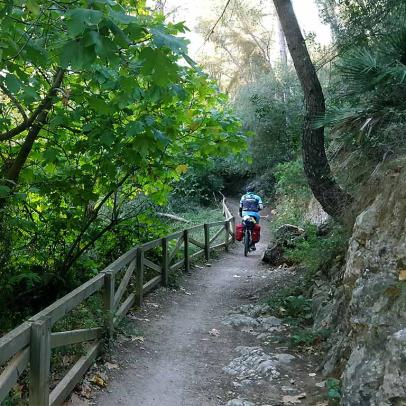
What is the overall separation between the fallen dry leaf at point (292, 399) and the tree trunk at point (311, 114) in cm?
369

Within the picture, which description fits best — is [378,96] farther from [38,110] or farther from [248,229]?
[248,229]

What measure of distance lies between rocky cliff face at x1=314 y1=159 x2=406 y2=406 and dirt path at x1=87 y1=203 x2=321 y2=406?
657 mm

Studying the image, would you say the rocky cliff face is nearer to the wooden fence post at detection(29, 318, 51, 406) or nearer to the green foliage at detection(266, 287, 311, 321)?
the green foliage at detection(266, 287, 311, 321)

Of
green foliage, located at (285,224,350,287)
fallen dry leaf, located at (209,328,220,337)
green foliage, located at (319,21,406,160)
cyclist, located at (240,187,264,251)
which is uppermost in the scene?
green foliage, located at (319,21,406,160)

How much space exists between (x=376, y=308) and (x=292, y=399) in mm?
1391

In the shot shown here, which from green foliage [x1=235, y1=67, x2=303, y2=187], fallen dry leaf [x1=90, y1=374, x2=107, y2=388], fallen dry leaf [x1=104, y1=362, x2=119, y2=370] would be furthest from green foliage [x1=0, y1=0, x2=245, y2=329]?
green foliage [x1=235, y1=67, x2=303, y2=187]

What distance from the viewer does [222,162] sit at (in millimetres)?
30672

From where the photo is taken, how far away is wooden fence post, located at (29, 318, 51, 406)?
140 inches

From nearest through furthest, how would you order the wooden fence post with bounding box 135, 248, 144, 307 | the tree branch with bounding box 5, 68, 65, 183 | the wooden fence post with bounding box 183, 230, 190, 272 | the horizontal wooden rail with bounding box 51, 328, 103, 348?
the horizontal wooden rail with bounding box 51, 328, 103, 348 < the tree branch with bounding box 5, 68, 65, 183 < the wooden fence post with bounding box 135, 248, 144, 307 < the wooden fence post with bounding box 183, 230, 190, 272

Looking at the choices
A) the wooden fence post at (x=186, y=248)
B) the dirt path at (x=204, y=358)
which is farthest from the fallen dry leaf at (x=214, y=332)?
the wooden fence post at (x=186, y=248)

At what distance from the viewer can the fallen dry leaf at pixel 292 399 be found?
4723mm

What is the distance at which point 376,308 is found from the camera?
424 centimetres

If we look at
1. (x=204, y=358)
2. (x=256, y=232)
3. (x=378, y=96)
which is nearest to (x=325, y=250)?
(x=378, y=96)

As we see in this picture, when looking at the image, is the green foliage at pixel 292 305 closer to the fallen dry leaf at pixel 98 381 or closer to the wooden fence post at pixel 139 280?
the wooden fence post at pixel 139 280
